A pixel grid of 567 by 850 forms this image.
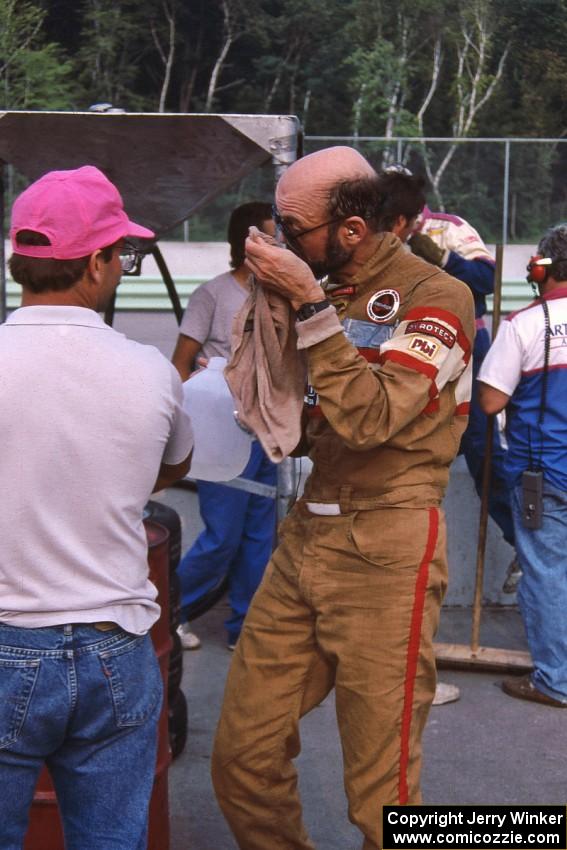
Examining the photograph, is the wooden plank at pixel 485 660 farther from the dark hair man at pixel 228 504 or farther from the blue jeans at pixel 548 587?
the dark hair man at pixel 228 504

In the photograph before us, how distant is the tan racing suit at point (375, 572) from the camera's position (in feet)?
8.97

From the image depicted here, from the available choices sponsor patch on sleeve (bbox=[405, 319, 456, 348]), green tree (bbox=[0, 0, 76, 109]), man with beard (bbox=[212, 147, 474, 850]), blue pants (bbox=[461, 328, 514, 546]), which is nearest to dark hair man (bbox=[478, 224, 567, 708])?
blue pants (bbox=[461, 328, 514, 546])

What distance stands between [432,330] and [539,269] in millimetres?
2136

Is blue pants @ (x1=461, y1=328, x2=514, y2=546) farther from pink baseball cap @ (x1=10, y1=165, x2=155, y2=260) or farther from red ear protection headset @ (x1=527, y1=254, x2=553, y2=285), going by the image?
pink baseball cap @ (x1=10, y1=165, x2=155, y2=260)

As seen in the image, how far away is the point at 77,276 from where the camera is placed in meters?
2.17

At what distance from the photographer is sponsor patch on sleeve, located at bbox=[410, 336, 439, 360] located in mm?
2627

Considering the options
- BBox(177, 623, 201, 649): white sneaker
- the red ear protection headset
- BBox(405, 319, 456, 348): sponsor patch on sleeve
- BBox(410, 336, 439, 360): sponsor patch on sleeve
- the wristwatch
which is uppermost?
the wristwatch

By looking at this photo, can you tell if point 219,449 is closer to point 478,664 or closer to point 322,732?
point 322,732

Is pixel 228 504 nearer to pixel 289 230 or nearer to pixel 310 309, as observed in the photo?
pixel 289 230

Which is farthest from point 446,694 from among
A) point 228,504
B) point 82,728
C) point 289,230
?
point 82,728

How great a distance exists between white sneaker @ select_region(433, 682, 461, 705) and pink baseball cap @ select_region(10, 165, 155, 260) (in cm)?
311

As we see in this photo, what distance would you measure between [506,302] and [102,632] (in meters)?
10.2

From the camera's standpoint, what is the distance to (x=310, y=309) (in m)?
2.55

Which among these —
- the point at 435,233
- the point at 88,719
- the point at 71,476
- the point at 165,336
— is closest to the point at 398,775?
the point at 88,719
